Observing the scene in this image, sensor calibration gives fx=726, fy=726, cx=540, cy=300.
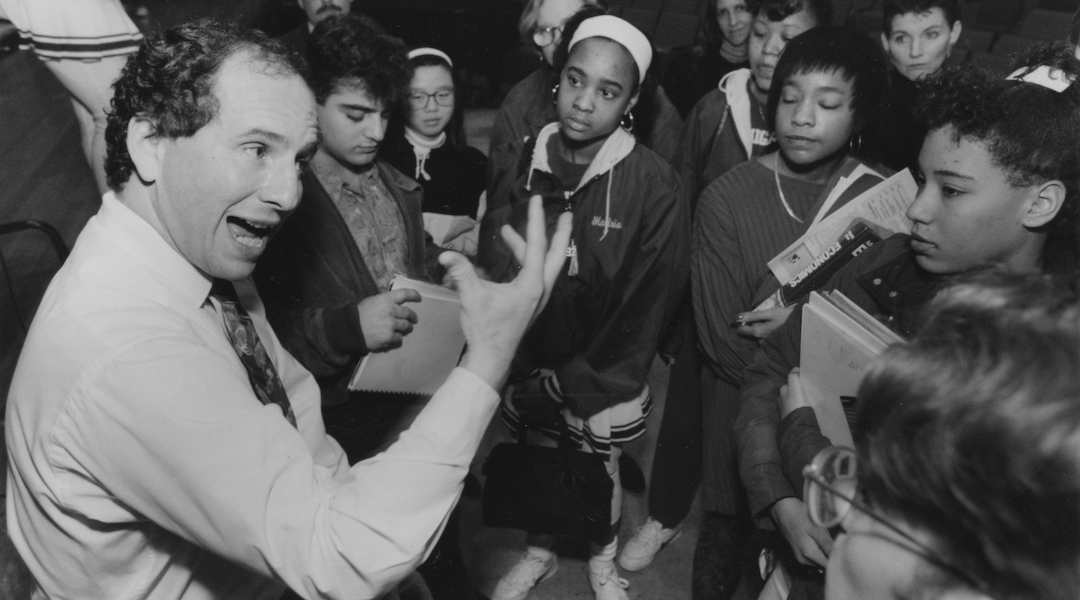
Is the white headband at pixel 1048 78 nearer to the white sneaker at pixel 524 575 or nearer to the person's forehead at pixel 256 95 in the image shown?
the person's forehead at pixel 256 95

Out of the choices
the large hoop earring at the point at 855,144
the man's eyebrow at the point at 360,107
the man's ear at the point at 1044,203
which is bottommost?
the man's eyebrow at the point at 360,107

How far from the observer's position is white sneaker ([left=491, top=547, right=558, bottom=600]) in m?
2.63

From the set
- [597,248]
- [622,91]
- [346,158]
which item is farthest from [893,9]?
[346,158]

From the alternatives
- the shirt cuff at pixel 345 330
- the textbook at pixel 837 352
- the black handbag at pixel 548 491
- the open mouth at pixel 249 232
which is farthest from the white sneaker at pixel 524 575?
the open mouth at pixel 249 232

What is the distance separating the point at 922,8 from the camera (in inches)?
125

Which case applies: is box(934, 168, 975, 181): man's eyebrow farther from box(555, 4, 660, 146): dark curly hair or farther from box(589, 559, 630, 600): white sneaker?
box(589, 559, 630, 600): white sneaker

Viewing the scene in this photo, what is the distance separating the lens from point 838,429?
1478mm

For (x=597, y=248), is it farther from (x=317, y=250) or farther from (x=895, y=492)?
(x=895, y=492)

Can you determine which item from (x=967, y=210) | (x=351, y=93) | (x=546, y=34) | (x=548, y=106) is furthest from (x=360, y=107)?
(x=967, y=210)

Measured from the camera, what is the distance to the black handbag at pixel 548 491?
2.42 metres

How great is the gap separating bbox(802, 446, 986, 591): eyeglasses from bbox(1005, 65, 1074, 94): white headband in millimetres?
1146

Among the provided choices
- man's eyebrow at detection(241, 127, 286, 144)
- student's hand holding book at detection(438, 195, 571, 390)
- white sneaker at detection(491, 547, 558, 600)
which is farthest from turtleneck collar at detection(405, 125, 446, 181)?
student's hand holding book at detection(438, 195, 571, 390)

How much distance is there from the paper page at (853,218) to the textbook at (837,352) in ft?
2.12

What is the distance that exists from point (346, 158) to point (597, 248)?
0.86 m
